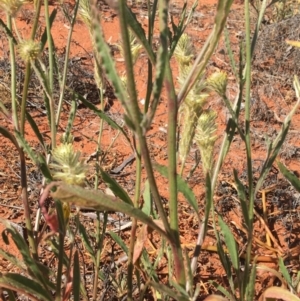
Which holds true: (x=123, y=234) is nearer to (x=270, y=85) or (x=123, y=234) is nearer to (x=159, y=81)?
(x=159, y=81)

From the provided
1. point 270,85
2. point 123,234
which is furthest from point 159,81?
point 270,85

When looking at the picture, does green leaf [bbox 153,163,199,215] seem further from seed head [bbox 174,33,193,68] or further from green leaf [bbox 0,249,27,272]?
green leaf [bbox 0,249,27,272]

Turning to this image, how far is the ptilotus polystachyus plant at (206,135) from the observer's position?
916 millimetres

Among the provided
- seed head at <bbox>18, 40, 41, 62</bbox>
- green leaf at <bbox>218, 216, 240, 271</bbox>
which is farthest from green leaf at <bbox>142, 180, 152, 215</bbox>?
seed head at <bbox>18, 40, 41, 62</bbox>

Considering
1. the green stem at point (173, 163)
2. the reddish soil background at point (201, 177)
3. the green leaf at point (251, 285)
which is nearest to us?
the green stem at point (173, 163)

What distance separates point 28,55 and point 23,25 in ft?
10.6

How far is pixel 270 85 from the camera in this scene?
3.35 meters

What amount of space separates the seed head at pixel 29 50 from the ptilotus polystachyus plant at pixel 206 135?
12.0 inches

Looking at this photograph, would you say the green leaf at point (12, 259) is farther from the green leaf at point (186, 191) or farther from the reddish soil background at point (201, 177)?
the reddish soil background at point (201, 177)

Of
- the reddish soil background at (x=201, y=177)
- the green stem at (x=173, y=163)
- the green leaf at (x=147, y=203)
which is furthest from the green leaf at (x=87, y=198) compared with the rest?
the reddish soil background at (x=201, y=177)

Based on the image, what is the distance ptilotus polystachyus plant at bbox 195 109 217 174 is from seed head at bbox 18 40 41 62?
30cm

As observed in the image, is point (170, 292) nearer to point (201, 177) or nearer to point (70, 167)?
point (70, 167)

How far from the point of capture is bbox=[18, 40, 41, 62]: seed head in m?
0.88

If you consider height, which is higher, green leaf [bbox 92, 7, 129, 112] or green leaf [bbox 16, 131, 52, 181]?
green leaf [bbox 16, 131, 52, 181]
